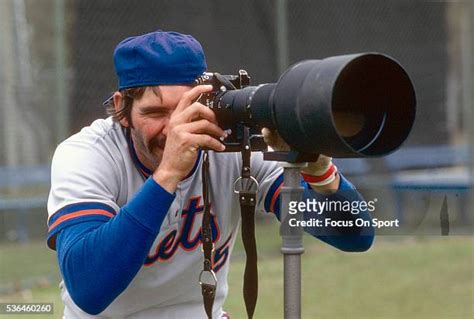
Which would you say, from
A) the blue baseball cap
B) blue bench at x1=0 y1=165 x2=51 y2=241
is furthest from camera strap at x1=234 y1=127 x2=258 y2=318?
blue bench at x1=0 y1=165 x2=51 y2=241

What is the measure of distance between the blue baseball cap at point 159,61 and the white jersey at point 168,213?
149 millimetres

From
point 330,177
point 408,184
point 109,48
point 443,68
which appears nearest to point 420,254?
point 408,184

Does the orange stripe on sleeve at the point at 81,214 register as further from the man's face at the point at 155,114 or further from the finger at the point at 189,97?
the finger at the point at 189,97

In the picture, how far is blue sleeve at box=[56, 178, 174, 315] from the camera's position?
169cm

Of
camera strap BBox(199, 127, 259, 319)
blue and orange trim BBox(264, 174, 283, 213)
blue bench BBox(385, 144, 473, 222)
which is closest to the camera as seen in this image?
camera strap BBox(199, 127, 259, 319)

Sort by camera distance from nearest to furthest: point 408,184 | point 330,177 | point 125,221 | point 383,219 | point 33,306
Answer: point 125,221, point 330,177, point 33,306, point 383,219, point 408,184

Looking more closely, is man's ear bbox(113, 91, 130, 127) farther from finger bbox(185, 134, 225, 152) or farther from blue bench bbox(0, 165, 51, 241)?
blue bench bbox(0, 165, 51, 241)

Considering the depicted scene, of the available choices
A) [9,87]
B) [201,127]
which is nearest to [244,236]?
[201,127]

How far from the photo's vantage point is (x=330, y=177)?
1.83 meters

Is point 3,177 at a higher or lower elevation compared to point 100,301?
lower

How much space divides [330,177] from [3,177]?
129 inches

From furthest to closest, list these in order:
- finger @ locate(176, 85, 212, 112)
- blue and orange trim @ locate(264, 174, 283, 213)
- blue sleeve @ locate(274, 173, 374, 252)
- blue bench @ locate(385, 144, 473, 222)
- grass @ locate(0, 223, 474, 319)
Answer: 1. blue bench @ locate(385, 144, 473, 222)
2. grass @ locate(0, 223, 474, 319)
3. blue and orange trim @ locate(264, 174, 283, 213)
4. blue sleeve @ locate(274, 173, 374, 252)
5. finger @ locate(176, 85, 212, 112)

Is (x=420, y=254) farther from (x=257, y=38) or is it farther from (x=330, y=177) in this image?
(x=330, y=177)

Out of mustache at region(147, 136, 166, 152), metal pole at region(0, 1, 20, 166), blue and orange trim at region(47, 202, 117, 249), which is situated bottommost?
metal pole at region(0, 1, 20, 166)
